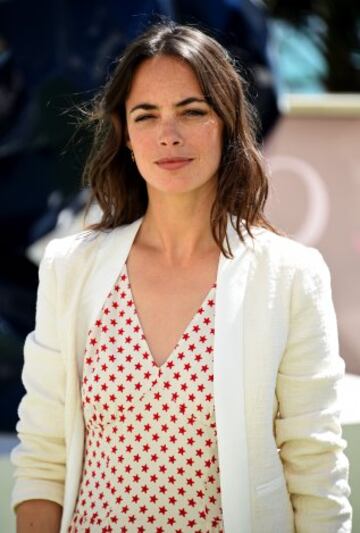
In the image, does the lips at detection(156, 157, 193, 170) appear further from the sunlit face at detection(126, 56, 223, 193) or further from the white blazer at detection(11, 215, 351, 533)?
the white blazer at detection(11, 215, 351, 533)

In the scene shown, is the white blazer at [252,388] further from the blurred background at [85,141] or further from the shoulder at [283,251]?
the blurred background at [85,141]

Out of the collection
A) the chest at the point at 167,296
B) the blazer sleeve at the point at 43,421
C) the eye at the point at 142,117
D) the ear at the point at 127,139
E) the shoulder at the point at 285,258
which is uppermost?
the eye at the point at 142,117

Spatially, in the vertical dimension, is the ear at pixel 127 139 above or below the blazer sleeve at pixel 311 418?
above

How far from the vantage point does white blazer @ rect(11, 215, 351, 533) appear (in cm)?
172

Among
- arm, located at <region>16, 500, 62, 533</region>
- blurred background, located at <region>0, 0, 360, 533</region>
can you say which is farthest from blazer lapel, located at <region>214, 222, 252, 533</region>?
blurred background, located at <region>0, 0, 360, 533</region>

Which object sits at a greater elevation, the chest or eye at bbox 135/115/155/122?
eye at bbox 135/115/155/122

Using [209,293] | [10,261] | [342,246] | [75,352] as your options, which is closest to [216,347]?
[209,293]

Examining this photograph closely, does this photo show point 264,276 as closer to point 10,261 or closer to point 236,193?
point 236,193

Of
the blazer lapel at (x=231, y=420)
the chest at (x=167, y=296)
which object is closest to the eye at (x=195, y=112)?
the chest at (x=167, y=296)

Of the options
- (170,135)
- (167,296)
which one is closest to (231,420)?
(167,296)

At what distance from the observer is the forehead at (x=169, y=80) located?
1827 millimetres

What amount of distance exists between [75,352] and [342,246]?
1.93 metres

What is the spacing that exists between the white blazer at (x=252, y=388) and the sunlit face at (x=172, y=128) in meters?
0.14

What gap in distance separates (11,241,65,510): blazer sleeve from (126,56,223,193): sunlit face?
30 cm
